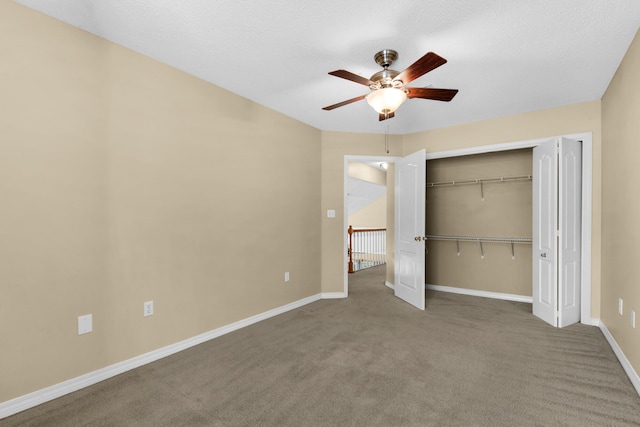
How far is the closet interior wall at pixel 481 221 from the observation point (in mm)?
4516

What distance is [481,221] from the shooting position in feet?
15.8

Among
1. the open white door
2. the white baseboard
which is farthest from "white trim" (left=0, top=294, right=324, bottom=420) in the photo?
the open white door

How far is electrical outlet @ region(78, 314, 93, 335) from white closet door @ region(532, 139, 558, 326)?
4303 millimetres

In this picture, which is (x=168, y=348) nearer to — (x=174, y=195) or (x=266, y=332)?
(x=266, y=332)

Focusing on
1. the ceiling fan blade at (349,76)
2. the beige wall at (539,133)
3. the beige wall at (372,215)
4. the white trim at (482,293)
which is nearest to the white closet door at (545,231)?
the beige wall at (539,133)

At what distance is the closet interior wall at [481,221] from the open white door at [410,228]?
92 cm

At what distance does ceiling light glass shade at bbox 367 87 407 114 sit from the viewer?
2287 mm

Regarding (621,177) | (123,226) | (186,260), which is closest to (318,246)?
(186,260)

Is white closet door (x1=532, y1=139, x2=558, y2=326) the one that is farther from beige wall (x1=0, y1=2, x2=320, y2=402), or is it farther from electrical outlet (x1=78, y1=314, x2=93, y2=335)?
electrical outlet (x1=78, y1=314, x2=93, y2=335)

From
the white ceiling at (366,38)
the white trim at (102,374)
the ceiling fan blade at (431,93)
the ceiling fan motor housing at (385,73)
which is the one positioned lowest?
the white trim at (102,374)

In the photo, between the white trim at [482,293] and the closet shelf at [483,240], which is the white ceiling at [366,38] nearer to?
the closet shelf at [483,240]

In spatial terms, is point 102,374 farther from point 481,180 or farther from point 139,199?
point 481,180

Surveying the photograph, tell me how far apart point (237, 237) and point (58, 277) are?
59.8 inches

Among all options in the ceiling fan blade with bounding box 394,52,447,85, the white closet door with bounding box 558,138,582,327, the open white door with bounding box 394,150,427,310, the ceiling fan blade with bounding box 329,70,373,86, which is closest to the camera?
the ceiling fan blade with bounding box 394,52,447,85
